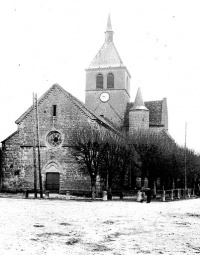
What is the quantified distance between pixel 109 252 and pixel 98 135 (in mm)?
25520

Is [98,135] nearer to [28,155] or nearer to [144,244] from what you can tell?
[28,155]

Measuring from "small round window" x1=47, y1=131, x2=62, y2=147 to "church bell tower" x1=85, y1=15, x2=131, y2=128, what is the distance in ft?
58.4

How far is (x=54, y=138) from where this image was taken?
40344 mm

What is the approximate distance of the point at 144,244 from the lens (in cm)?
1191

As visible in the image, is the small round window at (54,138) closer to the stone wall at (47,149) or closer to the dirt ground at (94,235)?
the stone wall at (47,149)

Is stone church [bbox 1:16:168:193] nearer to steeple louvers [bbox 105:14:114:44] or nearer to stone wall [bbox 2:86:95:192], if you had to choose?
stone wall [bbox 2:86:95:192]

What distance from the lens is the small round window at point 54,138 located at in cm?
4016

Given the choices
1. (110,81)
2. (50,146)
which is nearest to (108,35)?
(110,81)

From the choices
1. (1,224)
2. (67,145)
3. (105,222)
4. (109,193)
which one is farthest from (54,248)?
(67,145)

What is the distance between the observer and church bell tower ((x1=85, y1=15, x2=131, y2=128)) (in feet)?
190

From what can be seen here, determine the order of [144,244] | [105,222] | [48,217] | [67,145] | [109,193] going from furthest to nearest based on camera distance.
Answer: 1. [67,145]
2. [109,193]
3. [48,217]
4. [105,222]
5. [144,244]

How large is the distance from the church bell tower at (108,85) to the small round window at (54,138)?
58.4 feet

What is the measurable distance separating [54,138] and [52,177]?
3975 mm

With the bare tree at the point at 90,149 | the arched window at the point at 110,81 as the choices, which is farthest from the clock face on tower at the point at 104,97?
the bare tree at the point at 90,149
